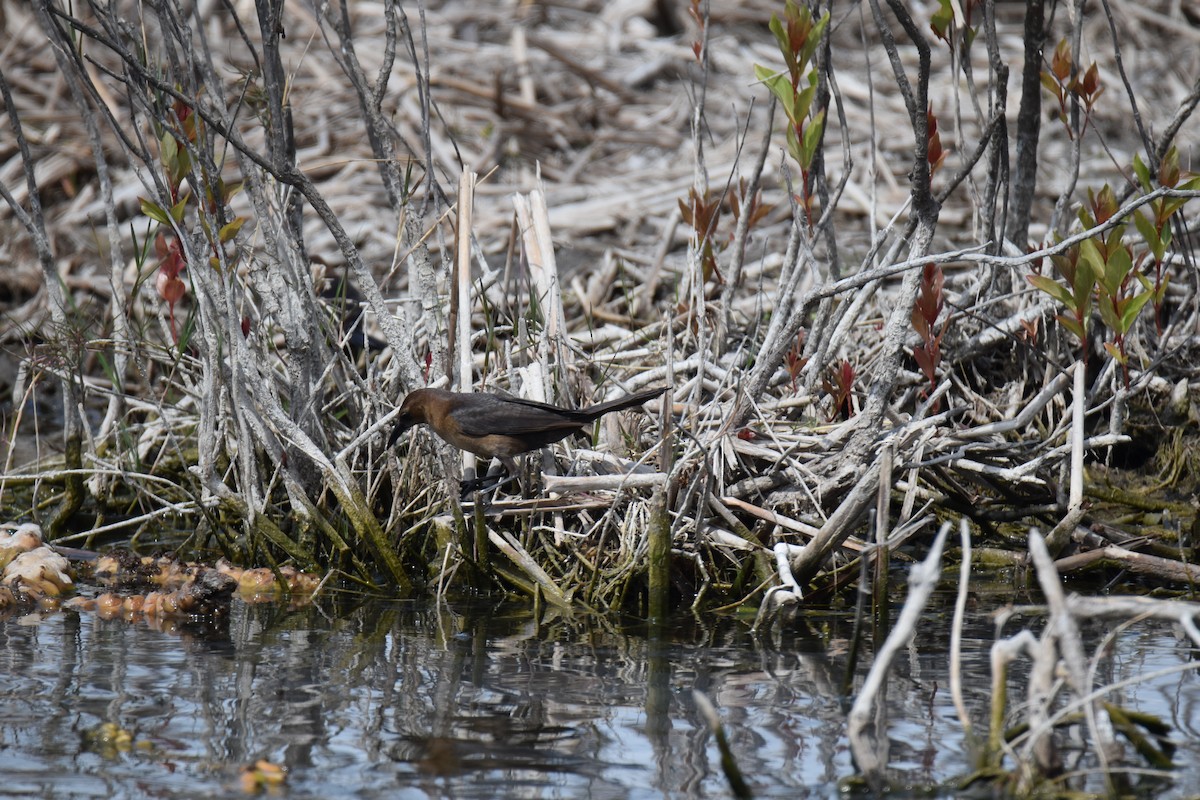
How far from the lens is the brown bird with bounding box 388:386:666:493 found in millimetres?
4934

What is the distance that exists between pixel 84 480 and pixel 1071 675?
4.89 m

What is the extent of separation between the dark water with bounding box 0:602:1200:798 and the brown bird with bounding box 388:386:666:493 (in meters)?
0.66

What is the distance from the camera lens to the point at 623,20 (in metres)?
12.3

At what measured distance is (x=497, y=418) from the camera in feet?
16.2

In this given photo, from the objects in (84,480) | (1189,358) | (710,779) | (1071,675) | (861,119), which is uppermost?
(861,119)

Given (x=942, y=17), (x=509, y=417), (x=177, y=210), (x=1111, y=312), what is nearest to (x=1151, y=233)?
(x=1111, y=312)

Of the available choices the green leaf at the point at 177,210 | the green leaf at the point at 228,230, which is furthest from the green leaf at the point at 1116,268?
the green leaf at the point at 177,210

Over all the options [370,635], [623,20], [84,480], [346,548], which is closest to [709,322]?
[346,548]

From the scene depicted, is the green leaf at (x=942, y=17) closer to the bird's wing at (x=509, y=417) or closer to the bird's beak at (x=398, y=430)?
the bird's wing at (x=509, y=417)

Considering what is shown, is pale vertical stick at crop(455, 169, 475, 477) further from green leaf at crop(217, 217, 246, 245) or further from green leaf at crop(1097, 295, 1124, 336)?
green leaf at crop(1097, 295, 1124, 336)

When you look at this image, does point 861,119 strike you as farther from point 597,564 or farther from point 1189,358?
point 597,564

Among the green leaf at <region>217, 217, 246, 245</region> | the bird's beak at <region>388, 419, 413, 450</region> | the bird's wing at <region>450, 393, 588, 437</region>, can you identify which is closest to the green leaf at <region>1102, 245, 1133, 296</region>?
the bird's wing at <region>450, 393, 588, 437</region>

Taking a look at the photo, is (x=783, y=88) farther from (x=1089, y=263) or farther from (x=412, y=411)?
(x=412, y=411)

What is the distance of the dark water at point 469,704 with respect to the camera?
10.6ft
